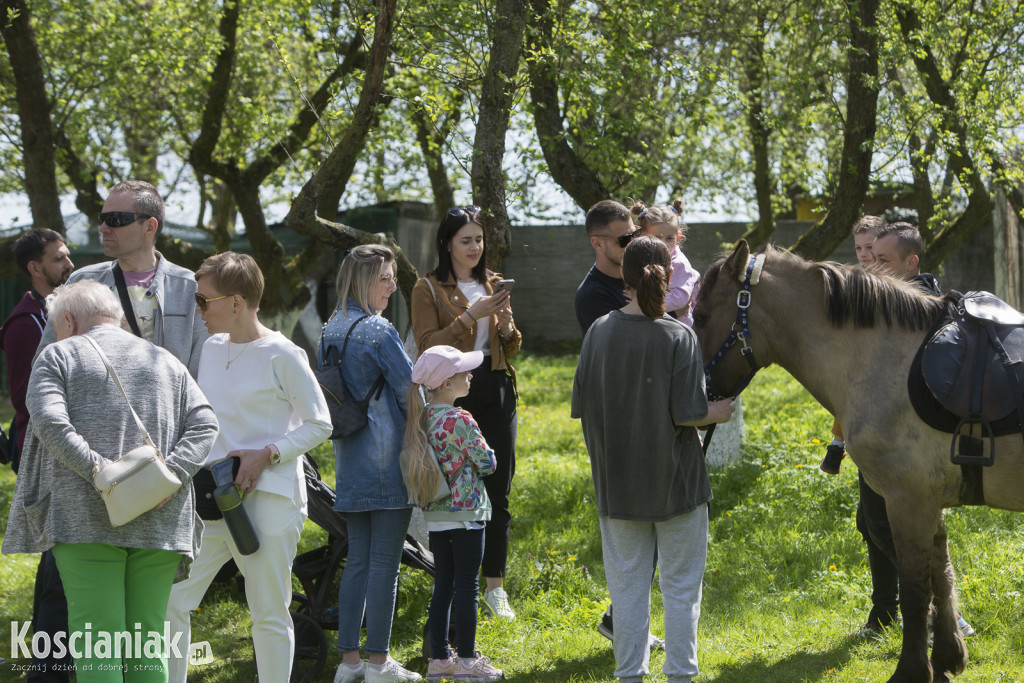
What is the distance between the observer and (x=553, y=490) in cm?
711

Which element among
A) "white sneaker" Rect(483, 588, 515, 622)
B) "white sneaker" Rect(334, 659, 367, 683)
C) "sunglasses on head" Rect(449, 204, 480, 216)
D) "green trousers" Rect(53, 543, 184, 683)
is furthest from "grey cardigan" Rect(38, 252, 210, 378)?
"white sneaker" Rect(483, 588, 515, 622)

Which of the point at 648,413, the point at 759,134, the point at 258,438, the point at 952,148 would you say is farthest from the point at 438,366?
the point at 759,134

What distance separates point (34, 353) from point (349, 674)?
2085 mm

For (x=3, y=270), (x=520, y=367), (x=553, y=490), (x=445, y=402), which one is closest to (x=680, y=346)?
(x=445, y=402)

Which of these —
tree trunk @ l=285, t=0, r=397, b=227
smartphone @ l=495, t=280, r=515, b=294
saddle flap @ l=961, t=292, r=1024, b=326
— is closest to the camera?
saddle flap @ l=961, t=292, r=1024, b=326

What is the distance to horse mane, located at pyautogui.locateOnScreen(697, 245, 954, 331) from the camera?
3.82 m

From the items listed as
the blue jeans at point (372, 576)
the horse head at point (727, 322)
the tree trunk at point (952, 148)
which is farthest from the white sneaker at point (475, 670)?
the tree trunk at point (952, 148)

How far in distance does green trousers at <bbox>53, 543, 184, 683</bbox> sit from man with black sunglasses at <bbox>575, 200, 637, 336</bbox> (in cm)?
215

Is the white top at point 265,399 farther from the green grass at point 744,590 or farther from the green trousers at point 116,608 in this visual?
the green grass at point 744,590

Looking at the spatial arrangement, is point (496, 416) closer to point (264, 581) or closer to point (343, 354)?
point (343, 354)

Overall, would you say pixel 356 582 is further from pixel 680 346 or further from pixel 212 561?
pixel 680 346

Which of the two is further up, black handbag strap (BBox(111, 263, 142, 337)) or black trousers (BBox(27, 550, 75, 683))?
black handbag strap (BBox(111, 263, 142, 337))

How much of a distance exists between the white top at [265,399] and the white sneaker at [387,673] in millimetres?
961

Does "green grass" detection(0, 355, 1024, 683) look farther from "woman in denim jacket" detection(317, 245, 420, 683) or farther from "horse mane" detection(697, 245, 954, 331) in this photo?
"horse mane" detection(697, 245, 954, 331)
